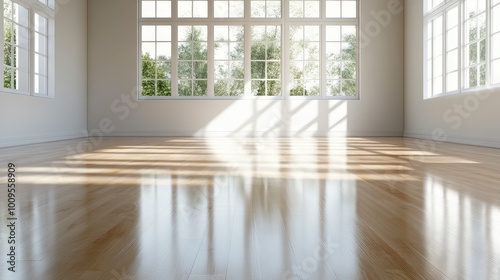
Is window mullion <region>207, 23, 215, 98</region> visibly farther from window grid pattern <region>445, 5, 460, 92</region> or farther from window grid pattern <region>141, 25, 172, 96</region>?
window grid pattern <region>445, 5, 460, 92</region>

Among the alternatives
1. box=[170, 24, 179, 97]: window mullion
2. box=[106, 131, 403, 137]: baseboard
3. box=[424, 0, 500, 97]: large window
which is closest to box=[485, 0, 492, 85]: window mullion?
box=[424, 0, 500, 97]: large window

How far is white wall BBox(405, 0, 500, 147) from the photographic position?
6.93 meters

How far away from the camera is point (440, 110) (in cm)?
854

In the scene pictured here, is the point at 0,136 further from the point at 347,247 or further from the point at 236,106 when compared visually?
the point at 347,247

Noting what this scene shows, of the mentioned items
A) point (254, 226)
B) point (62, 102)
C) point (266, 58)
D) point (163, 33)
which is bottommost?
point (254, 226)

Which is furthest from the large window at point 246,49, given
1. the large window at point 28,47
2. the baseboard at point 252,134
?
the large window at point 28,47

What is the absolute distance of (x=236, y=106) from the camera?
10594 millimetres

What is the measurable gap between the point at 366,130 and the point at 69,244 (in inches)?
383

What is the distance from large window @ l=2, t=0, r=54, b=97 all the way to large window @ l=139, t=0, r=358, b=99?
2372 millimetres

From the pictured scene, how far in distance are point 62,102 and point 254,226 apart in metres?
8.45

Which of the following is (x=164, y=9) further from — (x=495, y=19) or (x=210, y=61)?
(x=495, y=19)

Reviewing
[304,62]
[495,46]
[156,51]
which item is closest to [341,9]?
[304,62]

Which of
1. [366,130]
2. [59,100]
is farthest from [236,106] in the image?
[59,100]

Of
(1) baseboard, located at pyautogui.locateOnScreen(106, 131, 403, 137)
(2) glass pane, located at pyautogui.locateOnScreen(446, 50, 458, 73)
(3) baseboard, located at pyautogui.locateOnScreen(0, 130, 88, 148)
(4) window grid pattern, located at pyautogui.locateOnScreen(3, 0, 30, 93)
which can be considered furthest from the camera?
(1) baseboard, located at pyautogui.locateOnScreen(106, 131, 403, 137)
